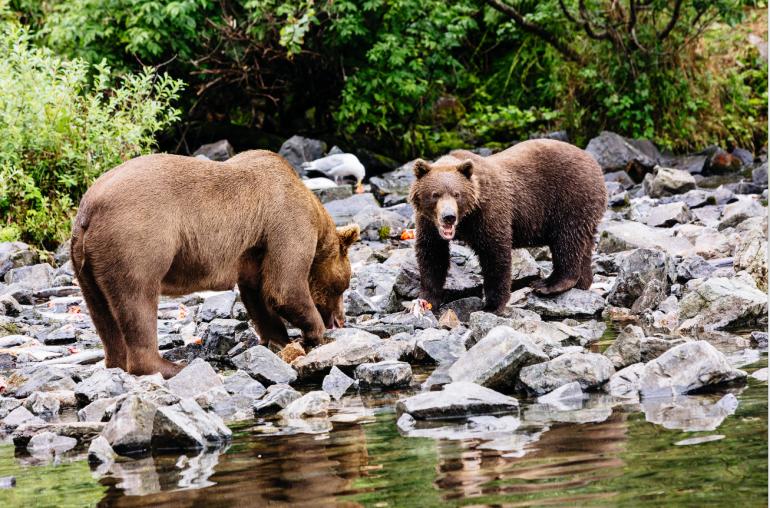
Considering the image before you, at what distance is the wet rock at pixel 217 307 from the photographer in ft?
30.3

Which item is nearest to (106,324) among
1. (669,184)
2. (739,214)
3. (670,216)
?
(739,214)

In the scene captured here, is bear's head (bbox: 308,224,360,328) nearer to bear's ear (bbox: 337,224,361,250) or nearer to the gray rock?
bear's ear (bbox: 337,224,361,250)

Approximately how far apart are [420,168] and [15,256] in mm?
5864

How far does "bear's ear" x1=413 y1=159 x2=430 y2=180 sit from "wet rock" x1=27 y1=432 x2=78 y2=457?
402cm

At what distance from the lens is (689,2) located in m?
20.2

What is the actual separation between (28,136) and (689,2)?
1280 cm

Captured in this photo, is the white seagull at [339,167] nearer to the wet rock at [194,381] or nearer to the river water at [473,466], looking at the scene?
the wet rock at [194,381]

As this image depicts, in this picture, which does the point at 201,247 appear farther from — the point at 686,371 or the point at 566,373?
the point at 686,371

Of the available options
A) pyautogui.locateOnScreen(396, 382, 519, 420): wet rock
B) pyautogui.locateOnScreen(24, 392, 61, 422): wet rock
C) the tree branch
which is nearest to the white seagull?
the tree branch

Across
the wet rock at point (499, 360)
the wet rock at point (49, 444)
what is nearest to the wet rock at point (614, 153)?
the wet rock at point (499, 360)

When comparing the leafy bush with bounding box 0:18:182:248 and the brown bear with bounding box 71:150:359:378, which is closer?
the brown bear with bounding box 71:150:359:378

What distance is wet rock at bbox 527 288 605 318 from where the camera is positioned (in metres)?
8.75

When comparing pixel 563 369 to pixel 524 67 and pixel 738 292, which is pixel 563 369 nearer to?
pixel 738 292

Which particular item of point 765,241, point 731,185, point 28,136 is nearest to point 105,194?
point 765,241
